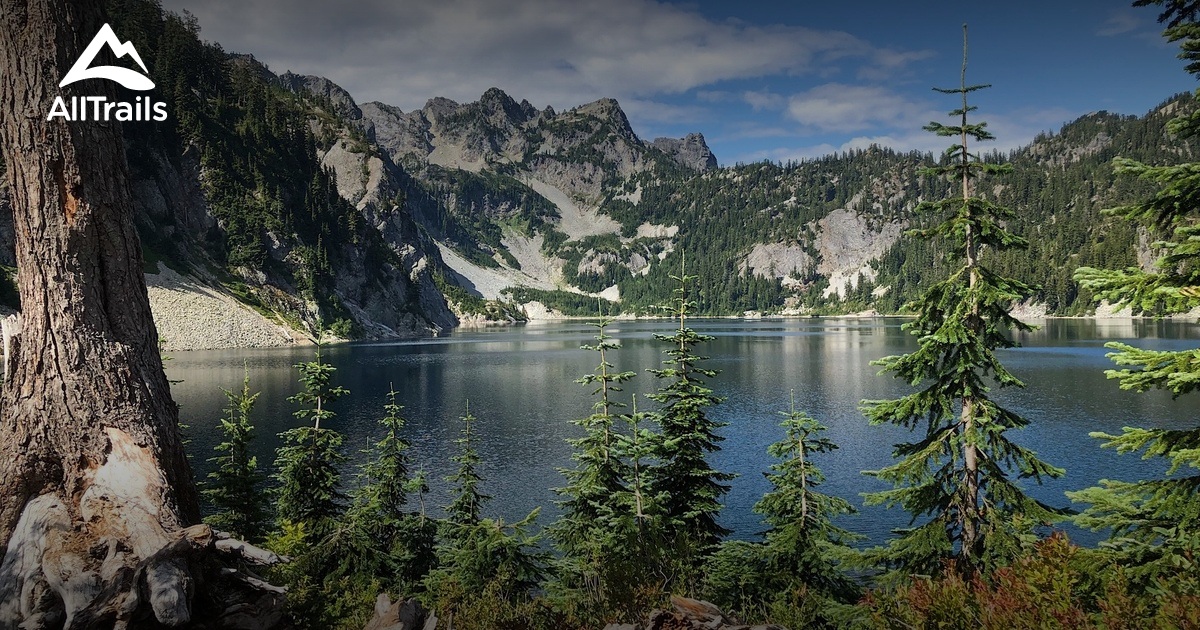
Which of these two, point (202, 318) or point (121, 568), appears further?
point (202, 318)

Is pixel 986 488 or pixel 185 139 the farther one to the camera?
pixel 185 139

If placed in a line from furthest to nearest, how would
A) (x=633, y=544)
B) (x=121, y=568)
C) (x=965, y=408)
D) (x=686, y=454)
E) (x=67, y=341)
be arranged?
(x=686, y=454) < (x=633, y=544) < (x=965, y=408) < (x=67, y=341) < (x=121, y=568)

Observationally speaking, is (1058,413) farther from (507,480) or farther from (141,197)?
(141,197)

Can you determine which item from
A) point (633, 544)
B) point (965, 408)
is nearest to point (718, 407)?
point (633, 544)

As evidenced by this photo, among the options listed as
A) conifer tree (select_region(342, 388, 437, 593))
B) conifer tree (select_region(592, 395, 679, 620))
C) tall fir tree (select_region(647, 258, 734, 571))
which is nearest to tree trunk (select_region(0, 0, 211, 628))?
conifer tree (select_region(592, 395, 679, 620))

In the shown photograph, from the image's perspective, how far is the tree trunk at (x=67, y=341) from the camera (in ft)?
26.8

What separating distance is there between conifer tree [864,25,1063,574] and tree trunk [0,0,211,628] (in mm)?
12670

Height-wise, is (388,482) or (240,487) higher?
(240,487)

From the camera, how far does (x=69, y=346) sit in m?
8.35

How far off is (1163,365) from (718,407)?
183ft

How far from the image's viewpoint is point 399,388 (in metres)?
75.6

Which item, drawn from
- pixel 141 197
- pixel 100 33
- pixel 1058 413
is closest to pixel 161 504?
pixel 100 33

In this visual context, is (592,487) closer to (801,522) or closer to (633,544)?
(633,544)

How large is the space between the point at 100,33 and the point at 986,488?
17367 mm
